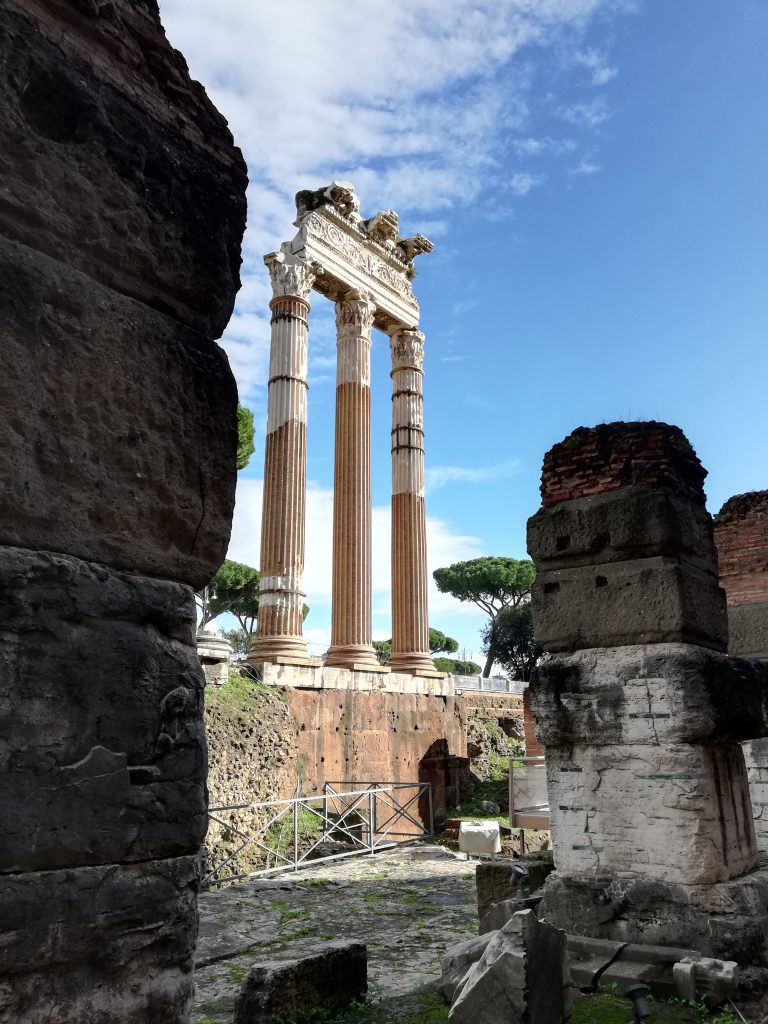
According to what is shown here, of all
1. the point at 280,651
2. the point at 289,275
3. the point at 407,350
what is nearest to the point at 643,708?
the point at 280,651

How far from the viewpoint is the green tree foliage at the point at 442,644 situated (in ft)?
173

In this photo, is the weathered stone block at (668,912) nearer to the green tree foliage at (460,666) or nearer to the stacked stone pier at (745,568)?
the stacked stone pier at (745,568)

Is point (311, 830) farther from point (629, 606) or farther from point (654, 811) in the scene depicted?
point (629, 606)

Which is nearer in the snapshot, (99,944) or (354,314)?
(99,944)

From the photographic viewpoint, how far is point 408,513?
1777 centimetres

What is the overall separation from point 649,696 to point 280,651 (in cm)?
1012

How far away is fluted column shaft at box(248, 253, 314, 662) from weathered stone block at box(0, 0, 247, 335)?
39.4 feet

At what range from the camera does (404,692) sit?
15.1 meters

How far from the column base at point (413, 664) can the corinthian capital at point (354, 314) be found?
23.2ft

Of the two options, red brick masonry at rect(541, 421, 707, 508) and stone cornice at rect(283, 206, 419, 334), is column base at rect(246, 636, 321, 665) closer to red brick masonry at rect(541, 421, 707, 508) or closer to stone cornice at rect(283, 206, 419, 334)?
stone cornice at rect(283, 206, 419, 334)

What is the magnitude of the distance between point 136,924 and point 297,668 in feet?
40.0

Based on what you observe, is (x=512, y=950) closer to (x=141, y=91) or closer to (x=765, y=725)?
(x=765, y=725)

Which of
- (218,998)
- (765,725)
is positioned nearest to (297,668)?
(218,998)

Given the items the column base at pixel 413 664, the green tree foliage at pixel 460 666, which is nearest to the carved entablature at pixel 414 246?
the column base at pixel 413 664
